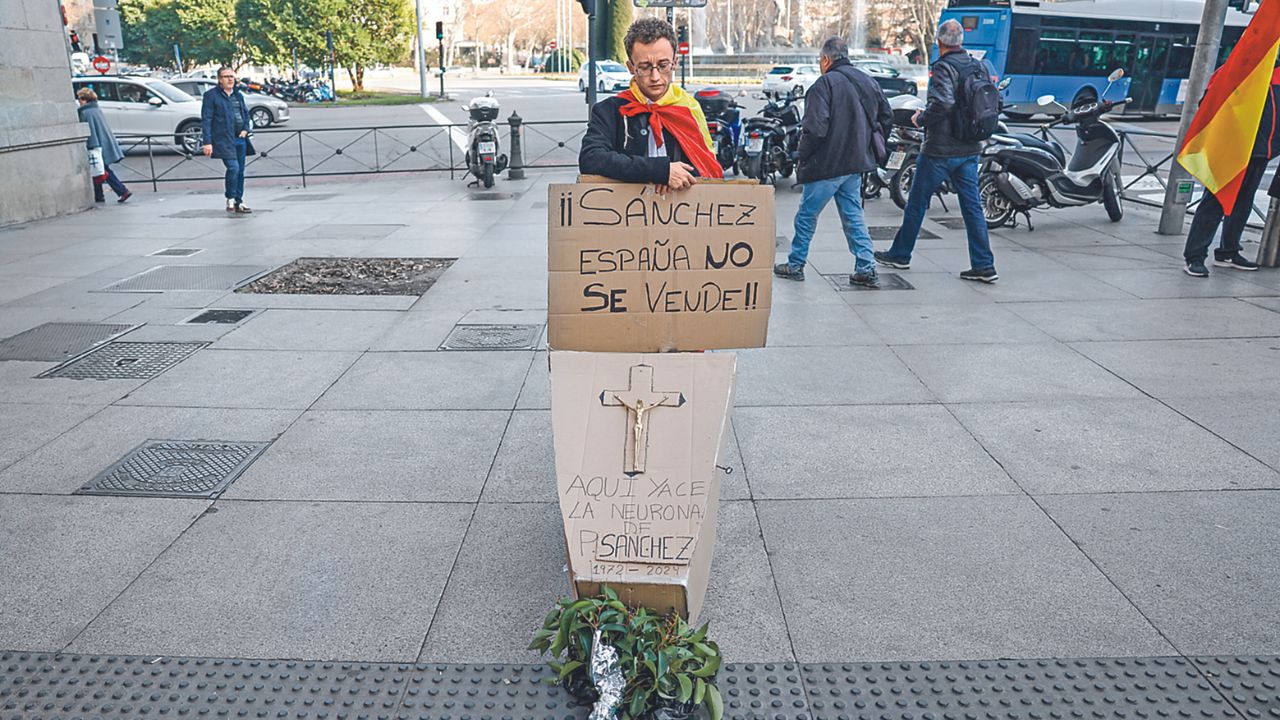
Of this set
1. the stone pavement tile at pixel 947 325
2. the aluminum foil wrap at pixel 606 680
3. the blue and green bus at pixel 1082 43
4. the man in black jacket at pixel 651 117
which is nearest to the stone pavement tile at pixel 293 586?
the aluminum foil wrap at pixel 606 680

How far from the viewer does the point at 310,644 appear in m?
3.25

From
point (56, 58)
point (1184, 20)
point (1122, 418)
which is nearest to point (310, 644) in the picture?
point (1122, 418)

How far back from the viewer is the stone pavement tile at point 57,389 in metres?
5.61

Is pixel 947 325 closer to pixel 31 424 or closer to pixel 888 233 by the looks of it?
pixel 888 233

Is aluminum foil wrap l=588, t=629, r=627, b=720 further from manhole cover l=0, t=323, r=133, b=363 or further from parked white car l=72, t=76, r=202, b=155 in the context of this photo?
parked white car l=72, t=76, r=202, b=155

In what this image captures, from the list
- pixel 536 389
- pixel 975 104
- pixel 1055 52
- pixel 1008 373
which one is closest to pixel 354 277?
pixel 536 389

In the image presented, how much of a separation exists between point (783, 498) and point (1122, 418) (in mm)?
2133

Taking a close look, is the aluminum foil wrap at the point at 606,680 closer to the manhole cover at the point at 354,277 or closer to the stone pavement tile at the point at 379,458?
the stone pavement tile at the point at 379,458

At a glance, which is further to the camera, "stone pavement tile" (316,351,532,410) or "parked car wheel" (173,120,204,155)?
"parked car wheel" (173,120,204,155)

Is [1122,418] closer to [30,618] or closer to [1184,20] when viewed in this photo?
[30,618]

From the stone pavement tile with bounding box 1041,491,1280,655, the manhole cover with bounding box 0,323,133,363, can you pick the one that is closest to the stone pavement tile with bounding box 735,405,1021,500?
the stone pavement tile with bounding box 1041,491,1280,655

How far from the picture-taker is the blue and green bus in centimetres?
2672

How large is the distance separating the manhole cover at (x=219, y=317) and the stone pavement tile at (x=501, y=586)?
155 inches

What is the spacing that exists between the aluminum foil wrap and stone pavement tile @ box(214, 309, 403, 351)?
420 centimetres
